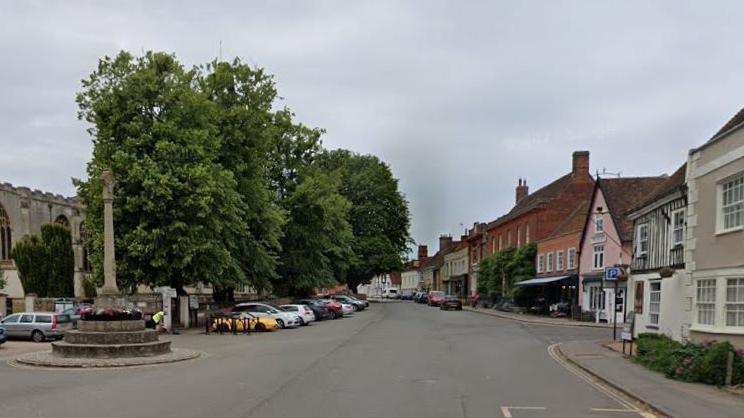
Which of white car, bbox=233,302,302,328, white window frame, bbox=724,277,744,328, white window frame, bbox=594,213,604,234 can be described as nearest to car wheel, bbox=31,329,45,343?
white car, bbox=233,302,302,328

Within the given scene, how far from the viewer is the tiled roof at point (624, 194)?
35625 millimetres

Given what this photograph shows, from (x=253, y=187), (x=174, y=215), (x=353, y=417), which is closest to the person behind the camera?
(x=353, y=417)

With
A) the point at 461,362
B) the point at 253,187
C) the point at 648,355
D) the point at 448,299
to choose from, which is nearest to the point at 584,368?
the point at 648,355

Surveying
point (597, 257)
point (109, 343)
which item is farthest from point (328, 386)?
point (597, 257)

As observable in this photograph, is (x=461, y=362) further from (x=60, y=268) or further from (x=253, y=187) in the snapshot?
(x=60, y=268)

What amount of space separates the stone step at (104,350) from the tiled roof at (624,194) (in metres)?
26.0

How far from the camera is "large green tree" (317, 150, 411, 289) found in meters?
66.6

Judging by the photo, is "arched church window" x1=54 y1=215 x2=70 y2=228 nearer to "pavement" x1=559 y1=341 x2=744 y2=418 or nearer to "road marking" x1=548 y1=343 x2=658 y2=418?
"road marking" x1=548 y1=343 x2=658 y2=418

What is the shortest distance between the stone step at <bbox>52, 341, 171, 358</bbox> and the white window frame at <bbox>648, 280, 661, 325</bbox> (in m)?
16.5

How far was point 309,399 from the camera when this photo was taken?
11.3 m

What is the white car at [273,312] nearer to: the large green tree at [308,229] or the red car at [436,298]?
the large green tree at [308,229]

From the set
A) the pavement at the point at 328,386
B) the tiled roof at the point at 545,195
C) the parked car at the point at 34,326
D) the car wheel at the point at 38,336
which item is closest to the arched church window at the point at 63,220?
the parked car at the point at 34,326

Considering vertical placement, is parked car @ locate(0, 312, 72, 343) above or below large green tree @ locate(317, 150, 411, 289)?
below

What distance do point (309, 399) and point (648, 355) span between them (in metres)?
10.8
